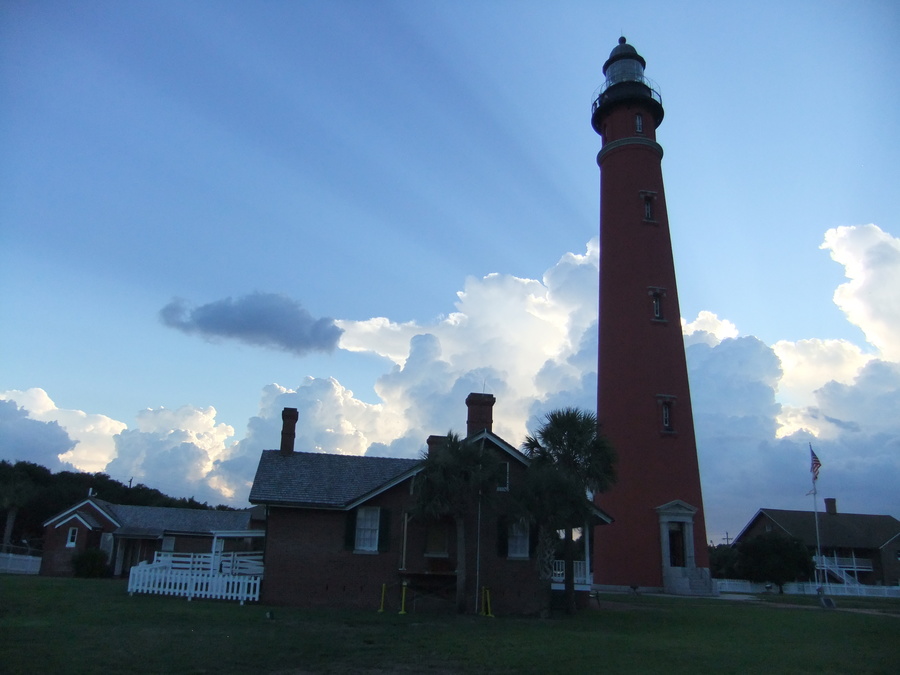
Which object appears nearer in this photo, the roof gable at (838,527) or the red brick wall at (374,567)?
the red brick wall at (374,567)

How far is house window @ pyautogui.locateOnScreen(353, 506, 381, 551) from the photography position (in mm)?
22875

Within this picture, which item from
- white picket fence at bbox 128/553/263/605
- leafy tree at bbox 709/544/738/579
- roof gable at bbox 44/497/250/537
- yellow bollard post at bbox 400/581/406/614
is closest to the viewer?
yellow bollard post at bbox 400/581/406/614

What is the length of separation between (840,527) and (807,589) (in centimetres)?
1403

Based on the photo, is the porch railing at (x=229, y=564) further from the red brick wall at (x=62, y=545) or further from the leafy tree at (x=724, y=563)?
the leafy tree at (x=724, y=563)

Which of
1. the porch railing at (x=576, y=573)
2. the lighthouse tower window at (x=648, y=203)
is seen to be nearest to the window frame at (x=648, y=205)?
Result: the lighthouse tower window at (x=648, y=203)

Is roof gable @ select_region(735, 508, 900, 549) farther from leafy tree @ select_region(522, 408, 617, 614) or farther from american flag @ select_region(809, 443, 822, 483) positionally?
leafy tree @ select_region(522, 408, 617, 614)

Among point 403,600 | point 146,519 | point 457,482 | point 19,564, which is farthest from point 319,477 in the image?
point 19,564

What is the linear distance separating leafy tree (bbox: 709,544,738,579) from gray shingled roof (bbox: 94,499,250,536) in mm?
30243

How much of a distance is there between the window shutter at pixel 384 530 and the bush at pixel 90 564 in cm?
2196

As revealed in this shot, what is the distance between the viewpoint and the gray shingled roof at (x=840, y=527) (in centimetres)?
5147

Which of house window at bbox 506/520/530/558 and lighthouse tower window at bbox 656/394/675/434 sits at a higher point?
lighthouse tower window at bbox 656/394/675/434

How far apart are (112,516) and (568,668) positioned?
36604 millimetres

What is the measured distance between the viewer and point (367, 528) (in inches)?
906

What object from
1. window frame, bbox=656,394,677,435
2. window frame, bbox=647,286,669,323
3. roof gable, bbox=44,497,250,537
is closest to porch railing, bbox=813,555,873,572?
window frame, bbox=656,394,677,435
